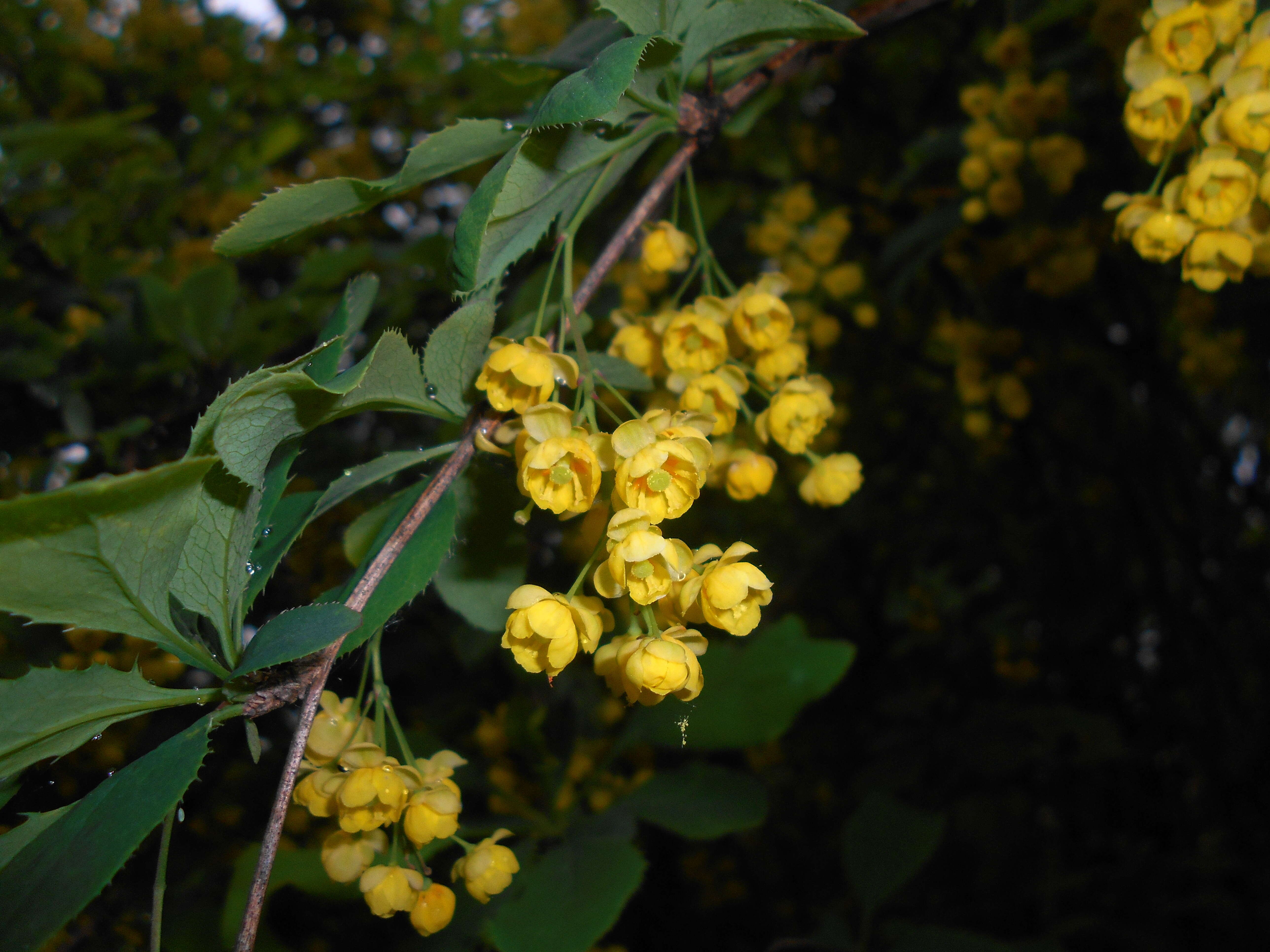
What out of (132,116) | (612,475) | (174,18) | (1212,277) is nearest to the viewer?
(612,475)

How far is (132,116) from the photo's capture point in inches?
60.2

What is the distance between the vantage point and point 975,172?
1.32 meters

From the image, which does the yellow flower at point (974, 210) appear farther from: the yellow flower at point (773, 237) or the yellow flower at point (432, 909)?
the yellow flower at point (432, 909)

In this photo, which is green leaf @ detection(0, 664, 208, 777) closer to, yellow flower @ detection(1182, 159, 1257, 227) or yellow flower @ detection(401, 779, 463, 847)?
yellow flower @ detection(401, 779, 463, 847)

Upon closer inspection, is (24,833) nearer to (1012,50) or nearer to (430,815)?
(430,815)

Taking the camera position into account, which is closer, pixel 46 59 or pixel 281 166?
pixel 46 59

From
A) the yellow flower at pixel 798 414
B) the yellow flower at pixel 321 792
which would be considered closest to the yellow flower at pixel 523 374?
the yellow flower at pixel 798 414

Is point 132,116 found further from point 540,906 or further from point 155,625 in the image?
point 540,906

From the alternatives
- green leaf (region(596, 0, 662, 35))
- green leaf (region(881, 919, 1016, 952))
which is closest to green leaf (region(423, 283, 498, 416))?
green leaf (region(596, 0, 662, 35))

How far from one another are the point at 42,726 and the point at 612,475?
0.43m

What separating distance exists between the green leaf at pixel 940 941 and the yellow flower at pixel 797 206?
4.44 ft

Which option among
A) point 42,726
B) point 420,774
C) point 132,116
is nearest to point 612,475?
point 420,774

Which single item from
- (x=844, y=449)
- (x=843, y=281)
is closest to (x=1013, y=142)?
(x=843, y=281)

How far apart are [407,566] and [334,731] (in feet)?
0.61
